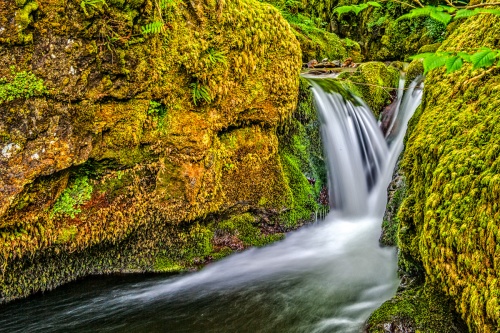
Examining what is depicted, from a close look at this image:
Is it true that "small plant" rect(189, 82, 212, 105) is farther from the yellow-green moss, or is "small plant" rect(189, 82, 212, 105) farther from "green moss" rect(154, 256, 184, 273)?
the yellow-green moss

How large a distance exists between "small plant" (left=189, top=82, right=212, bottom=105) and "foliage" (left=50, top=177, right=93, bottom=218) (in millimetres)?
1599

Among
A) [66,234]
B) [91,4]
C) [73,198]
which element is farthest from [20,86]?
[66,234]

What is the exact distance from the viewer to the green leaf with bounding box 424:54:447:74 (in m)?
1.37

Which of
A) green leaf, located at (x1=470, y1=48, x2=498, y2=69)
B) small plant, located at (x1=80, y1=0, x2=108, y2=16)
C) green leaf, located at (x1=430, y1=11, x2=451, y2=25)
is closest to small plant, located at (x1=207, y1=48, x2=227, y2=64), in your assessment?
small plant, located at (x1=80, y1=0, x2=108, y2=16)

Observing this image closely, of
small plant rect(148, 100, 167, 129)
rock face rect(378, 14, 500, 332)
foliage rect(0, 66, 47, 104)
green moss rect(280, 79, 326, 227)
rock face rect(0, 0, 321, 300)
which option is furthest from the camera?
green moss rect(280, 79, 326, 227)

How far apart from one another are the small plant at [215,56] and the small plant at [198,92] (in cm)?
35

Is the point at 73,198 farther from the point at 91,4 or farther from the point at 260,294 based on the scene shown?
the point at 260,294

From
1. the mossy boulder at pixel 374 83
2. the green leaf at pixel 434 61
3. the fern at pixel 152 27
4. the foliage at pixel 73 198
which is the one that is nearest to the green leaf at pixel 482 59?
the green leaf at pixel 434 61

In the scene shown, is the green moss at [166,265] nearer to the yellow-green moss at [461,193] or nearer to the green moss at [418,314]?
the green moss at [418,314]

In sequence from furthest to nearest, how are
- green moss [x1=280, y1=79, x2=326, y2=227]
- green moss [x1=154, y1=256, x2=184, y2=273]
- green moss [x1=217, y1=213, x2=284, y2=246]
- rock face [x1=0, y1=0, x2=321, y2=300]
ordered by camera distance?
green moss [x1=280, y1=79, x2=326, y2=227], green moss [x1=217, y1=213, x2=284, y2=246], green moss [x1=154, y1=256, x2=184, y2=273], rock face [x1=0, y1=0, x2=321, y2=300]

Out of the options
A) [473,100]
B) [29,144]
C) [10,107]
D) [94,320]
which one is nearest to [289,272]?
[94,320]

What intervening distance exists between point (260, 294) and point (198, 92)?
2.56 metres

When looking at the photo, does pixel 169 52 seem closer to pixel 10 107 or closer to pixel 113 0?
pixel 113 0

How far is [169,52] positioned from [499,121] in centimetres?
331
